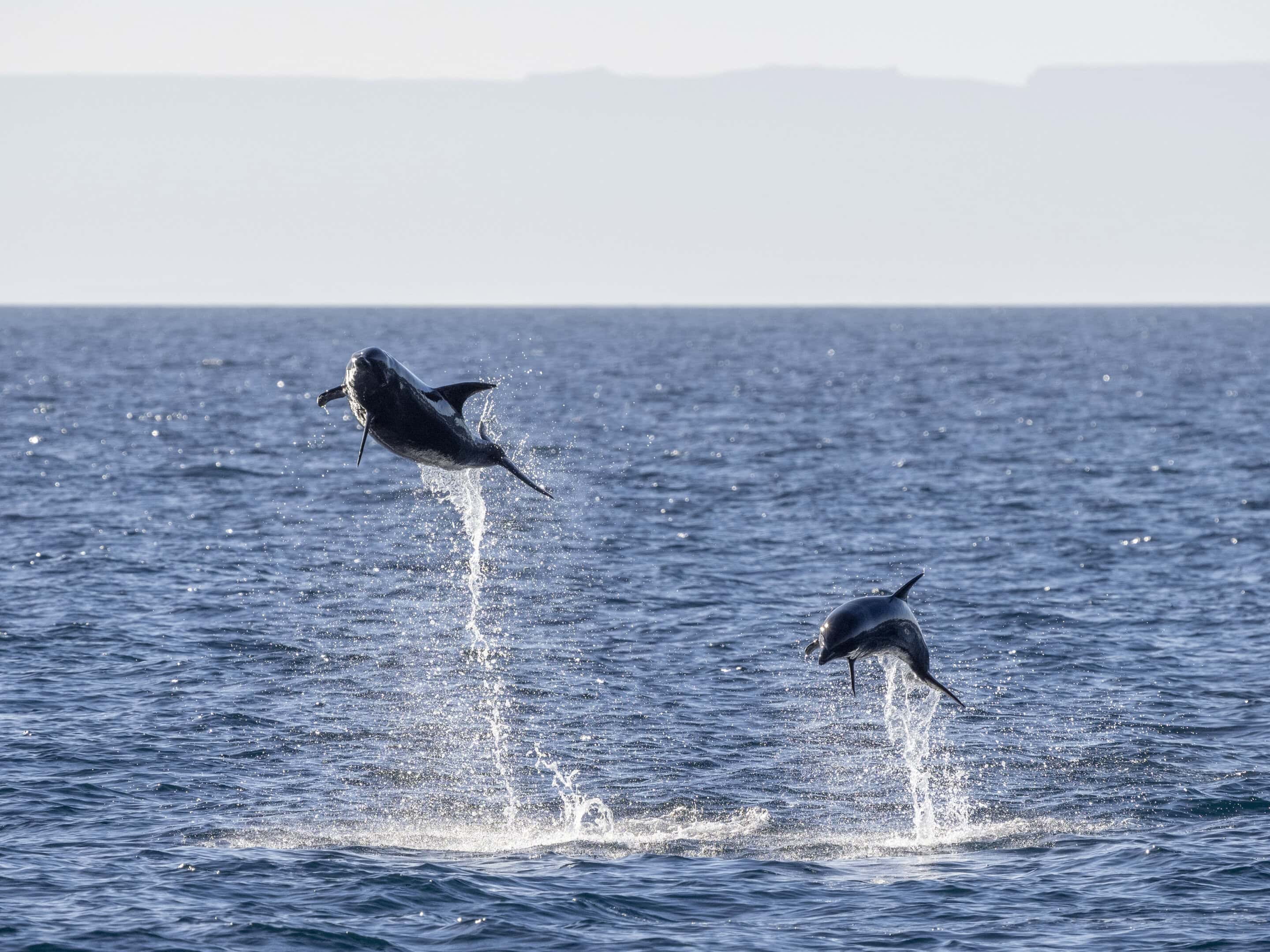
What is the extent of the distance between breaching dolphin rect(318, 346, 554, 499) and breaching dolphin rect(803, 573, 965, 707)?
4742 mm

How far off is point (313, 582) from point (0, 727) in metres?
14.7

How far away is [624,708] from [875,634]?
10.1 metres

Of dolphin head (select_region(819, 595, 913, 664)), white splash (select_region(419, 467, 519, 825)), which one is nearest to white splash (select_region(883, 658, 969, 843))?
dolphin head (select_region(819, 595, 913, 664))

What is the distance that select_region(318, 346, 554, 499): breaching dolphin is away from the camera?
22375mm

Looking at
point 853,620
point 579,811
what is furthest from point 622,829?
point 853,620

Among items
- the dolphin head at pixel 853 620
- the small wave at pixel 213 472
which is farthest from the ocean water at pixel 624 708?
the dolphin head at pixel 853 620

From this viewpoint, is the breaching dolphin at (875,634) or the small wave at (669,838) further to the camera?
the small wave at (669,838)

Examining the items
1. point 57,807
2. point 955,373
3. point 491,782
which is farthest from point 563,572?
point 955,373

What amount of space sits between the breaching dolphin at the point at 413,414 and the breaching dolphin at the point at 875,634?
474 cm

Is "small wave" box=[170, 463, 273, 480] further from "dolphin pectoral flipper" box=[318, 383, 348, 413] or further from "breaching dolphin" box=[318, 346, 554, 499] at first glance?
"dolphin pectoral flipper" box=[318, 383, 348, 413]

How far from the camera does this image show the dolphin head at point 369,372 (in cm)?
2223

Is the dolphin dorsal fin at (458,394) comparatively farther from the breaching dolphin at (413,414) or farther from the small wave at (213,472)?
the small wave at (213,472)

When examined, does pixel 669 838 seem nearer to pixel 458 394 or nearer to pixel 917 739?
pixel 917 739

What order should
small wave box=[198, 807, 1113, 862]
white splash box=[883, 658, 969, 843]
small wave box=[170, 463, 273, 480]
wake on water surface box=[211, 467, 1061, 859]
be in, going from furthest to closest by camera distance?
small wave box=[170, 463, 273, 480], white splash box=[883, 658, 969, 843], wake on water surface box=[211, 467, 1061, 859], small wave box=[198, 807, 1113, 862]
